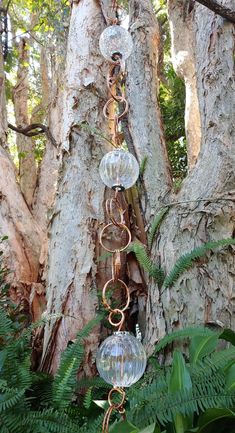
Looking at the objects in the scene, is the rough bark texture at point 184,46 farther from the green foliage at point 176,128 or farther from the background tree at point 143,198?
the green foliage at point 176,128

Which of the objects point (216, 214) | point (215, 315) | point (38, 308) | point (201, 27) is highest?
point (201, 27)

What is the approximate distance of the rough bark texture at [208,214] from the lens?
1.86 m

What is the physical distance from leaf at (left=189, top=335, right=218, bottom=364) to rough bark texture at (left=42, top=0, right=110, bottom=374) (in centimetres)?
61

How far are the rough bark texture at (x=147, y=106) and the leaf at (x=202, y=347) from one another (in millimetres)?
978

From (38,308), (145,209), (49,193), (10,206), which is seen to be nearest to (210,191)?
(145,209)

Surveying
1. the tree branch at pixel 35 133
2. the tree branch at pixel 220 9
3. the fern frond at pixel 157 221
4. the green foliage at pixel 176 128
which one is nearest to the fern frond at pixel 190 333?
the fern frond at pixel 157 221

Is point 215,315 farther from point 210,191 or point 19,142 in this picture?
point 19,142

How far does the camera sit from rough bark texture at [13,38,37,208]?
386 cm

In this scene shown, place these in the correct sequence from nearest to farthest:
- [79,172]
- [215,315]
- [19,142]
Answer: [215,315], [79,172], [19,142]

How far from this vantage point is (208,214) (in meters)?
2.01

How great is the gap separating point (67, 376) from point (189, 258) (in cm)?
68

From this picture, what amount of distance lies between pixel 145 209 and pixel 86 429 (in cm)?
135

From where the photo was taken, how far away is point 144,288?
2.29m

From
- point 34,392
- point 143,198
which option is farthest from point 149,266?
point 34,392
